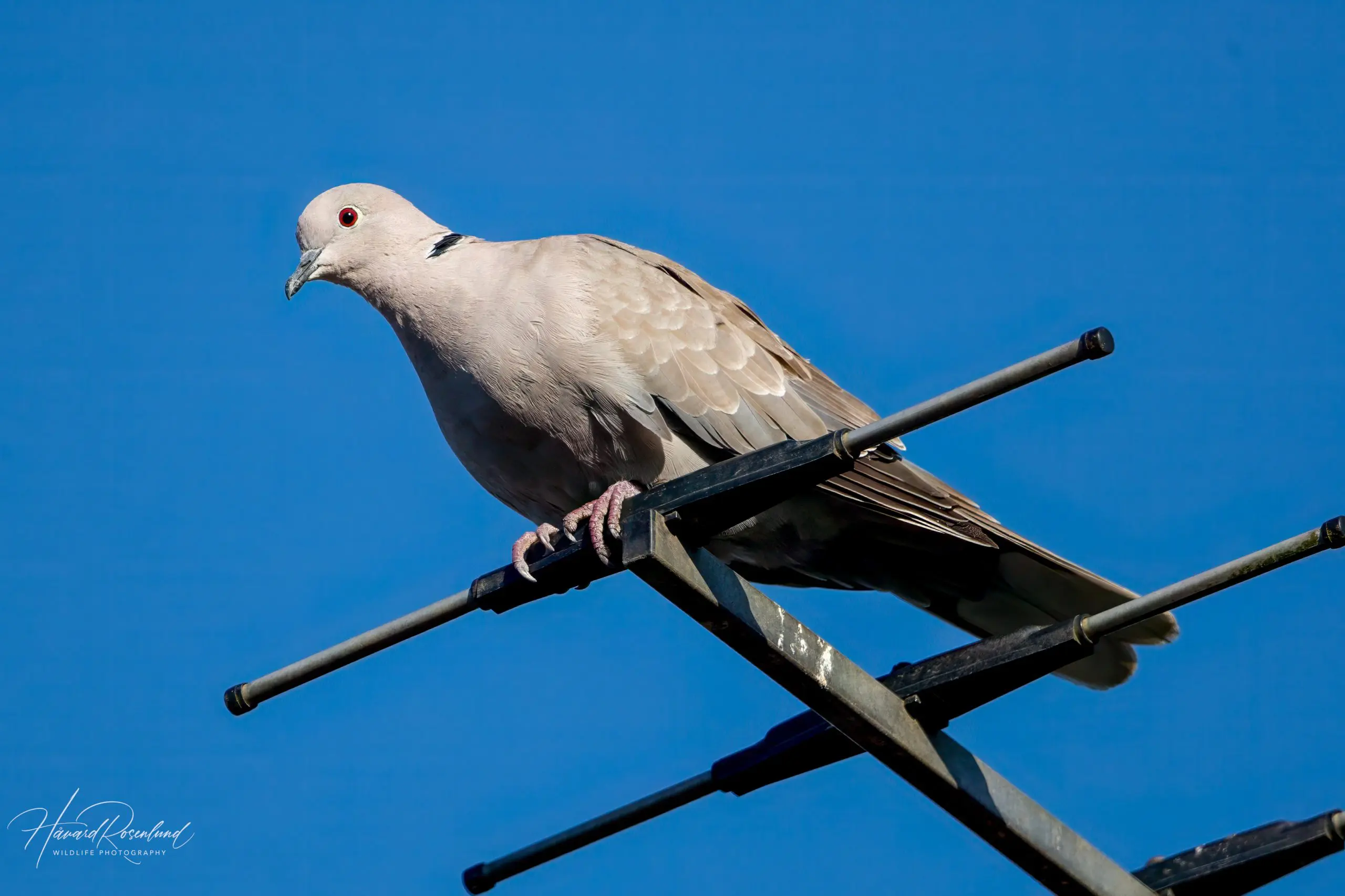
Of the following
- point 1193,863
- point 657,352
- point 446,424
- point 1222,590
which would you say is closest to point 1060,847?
point 1193,863

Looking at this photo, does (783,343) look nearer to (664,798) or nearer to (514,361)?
(514,361)

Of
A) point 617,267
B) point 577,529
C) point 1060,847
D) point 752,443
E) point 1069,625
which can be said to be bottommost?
point 1060,847

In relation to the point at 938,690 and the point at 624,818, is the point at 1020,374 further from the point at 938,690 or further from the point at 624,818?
the point at 624,818

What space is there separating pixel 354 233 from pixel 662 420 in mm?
1661

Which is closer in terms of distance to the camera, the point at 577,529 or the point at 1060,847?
the point at 1060,847

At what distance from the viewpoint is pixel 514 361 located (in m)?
5.82

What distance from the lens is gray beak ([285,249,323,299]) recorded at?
22.3 ft

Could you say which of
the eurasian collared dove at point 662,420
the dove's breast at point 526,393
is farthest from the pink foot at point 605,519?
the dove's breast at point 526,393

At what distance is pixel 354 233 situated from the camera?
6.75 meters

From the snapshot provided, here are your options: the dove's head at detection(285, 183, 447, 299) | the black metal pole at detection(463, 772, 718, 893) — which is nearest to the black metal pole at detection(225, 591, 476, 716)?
the black metal pole at detection(463, 772, 718, 893)

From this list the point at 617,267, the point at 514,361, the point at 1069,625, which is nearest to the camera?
the point at 1069,625

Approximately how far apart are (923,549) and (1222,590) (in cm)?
235

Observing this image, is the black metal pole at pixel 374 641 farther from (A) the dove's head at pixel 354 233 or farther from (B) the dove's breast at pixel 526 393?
(A) the dove's head at pixel 354 233

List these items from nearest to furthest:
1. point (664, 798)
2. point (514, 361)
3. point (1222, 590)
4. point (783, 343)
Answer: point (1222, 590) → point (664, 798) → point (514, 361) → point (783, 343)
